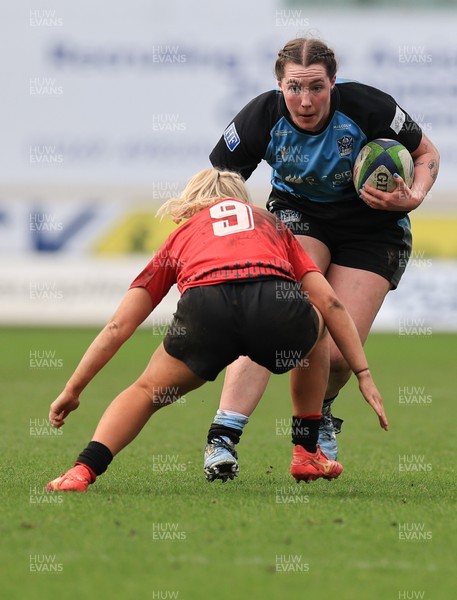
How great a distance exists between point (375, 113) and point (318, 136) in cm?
31

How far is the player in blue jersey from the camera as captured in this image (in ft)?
18.0

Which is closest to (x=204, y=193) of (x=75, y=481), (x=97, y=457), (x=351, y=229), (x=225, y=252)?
(x=225, y=252)

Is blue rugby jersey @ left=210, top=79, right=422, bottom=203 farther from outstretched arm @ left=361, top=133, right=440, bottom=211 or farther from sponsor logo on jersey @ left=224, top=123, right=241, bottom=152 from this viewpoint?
outstretched arm @ left=361, top=133, right=440, bottom=211

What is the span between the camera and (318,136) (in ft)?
18.6

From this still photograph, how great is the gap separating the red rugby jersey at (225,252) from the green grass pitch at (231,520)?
Answer: 882 mm

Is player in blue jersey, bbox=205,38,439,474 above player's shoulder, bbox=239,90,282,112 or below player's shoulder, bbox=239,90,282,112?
below

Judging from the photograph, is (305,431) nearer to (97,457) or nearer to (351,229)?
(97,457)

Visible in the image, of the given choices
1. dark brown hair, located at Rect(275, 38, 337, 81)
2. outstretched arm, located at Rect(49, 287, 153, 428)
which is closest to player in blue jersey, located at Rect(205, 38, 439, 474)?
dark brown hair, located at Rect(275, 38, 337, 81)

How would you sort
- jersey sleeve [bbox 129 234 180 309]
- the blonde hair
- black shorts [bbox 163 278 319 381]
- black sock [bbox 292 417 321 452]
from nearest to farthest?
black shorts [bbox 163 278 319 381] < jersey sleeve [bbox 129 234 180 309] < the blonde hair < black sock [bbox 292 417 321 452]

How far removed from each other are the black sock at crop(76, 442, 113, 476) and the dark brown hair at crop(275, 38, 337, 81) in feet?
6.14

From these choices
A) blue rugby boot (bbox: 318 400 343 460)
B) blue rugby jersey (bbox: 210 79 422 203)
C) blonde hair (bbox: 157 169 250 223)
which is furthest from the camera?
blue rugby boot (bbox: 318 400 343 460)

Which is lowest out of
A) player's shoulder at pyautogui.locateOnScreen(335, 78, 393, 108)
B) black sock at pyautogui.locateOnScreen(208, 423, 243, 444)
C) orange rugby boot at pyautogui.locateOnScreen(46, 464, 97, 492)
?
black sock at pyautogui.locateOnScreen(208, 423, 243, 444)

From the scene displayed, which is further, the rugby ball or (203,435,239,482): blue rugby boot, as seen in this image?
the rugby ball

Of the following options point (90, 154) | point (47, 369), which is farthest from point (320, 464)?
point (90, 154)
